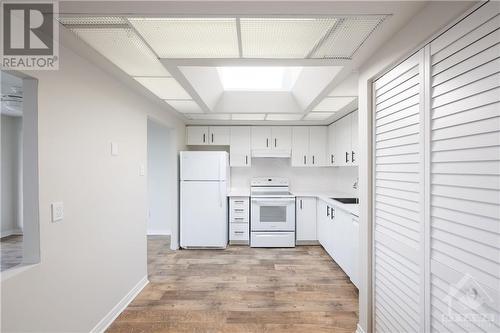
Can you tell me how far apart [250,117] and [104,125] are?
2.35 m

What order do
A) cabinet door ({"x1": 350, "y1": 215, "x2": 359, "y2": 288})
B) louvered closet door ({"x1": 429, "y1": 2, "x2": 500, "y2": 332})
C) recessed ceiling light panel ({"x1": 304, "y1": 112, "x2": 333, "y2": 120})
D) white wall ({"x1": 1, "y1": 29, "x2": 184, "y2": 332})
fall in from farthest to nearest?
recessed ceiling light panel ({"x1": 304, "y1": 112, "x2": 333, "y2": 120}), cabinet door ({"x1": 350, "y1": 215, "x2": 359, "y2": 288}), white wall ({"x1": 1, "y1": 29, "x2": 184, "y2": 332}), louvered closet door ({"x1": 429, "y1": 2, "x2": 500, "y2": 332})

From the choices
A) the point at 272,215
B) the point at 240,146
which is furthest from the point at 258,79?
the point at 272,215

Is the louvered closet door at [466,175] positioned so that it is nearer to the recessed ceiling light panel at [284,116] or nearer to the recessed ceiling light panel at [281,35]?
the recessed ceiling light panel at [281,35]

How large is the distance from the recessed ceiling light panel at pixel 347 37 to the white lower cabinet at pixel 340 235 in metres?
1.82

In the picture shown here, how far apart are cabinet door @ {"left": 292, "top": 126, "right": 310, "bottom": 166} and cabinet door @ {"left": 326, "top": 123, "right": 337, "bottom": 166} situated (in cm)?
40

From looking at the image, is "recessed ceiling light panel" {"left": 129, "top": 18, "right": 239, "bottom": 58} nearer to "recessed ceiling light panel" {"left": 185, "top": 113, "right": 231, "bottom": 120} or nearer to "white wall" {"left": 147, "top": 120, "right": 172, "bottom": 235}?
"recessed ceiling light panel" {"left": 185, "top": 113, "right": 231, "bottom": 120}

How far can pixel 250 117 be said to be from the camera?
4039 mm

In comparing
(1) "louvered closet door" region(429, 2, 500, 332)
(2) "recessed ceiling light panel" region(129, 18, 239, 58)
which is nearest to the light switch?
(2) "recessed ceiling light panel" region(129, 18, 239, 58)

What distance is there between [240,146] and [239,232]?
62.8 inches

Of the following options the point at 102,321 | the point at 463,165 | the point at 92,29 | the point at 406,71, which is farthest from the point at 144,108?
the point at 463,165

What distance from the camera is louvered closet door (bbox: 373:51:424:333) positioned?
1.37m

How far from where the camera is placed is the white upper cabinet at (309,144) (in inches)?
185

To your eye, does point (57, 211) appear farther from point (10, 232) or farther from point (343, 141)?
point (10, 232)

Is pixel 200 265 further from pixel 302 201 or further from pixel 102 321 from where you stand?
pixel 302 201
